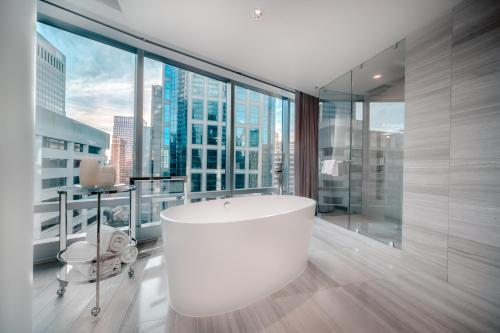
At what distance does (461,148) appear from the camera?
1.80 meters

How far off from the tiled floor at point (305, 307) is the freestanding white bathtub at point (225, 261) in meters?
0.09

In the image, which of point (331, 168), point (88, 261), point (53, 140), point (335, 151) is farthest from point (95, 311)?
point (335, 151)

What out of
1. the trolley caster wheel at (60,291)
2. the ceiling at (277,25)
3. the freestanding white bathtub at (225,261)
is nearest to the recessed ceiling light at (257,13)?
the ceiling at (277,25)

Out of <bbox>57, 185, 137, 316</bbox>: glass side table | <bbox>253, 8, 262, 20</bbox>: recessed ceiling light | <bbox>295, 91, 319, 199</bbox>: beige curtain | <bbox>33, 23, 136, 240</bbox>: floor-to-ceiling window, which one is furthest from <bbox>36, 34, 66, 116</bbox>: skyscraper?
<bbox>295, 91, 319, 199</bbox>: beige curtain

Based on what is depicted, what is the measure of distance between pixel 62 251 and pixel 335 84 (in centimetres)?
402

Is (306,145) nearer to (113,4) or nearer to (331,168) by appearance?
(331,168)

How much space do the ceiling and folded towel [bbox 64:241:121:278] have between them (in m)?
2.09

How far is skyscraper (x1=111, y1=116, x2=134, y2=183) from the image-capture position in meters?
2.46

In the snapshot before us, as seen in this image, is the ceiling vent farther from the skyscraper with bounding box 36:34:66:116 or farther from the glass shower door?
the glass shower door

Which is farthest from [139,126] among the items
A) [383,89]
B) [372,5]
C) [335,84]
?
[383,89]

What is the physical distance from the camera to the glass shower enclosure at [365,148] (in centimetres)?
264

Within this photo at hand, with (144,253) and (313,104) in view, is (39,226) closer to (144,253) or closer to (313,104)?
(144,253)

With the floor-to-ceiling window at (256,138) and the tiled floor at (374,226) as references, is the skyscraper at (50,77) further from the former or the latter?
the tiled floor at (374,226)

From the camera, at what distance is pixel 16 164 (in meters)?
0.92
